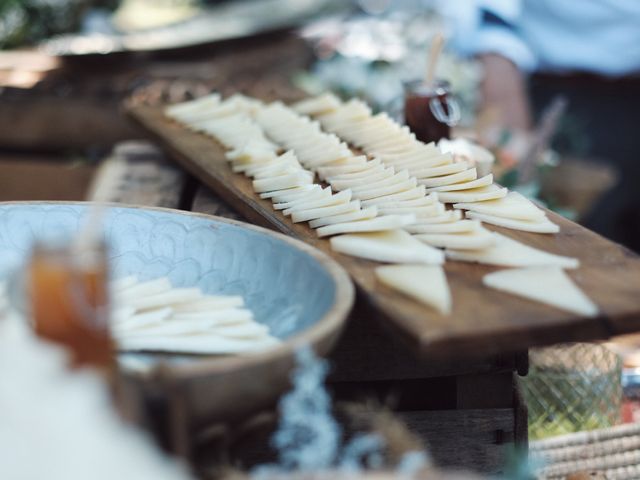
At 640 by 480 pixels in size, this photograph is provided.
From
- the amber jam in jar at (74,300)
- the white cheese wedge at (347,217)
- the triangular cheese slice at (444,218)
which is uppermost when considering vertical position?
the amber jam in jar at (74,300)

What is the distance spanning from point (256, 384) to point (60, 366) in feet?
0.71

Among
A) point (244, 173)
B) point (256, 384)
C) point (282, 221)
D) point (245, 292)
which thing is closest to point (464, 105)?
point (244, 173)

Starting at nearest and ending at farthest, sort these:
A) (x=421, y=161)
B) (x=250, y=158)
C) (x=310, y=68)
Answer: (x=421, y=161), (x=250, y=158), (x=310, y=68)

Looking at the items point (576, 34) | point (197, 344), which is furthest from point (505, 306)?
point (576, 34)

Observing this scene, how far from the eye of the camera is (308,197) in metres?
1.70

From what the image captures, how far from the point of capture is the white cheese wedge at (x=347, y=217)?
1.55 meters

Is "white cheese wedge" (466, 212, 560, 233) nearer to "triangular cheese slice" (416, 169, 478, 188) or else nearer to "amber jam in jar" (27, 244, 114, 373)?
"triangular cheese slice" (416, 169, 478, 188)

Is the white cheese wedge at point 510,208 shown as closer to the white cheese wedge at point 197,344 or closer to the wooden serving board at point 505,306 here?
the wooden serving board at point 505,306

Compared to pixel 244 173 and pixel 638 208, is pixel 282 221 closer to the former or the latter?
pixel 244 173

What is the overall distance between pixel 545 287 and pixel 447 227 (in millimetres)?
252

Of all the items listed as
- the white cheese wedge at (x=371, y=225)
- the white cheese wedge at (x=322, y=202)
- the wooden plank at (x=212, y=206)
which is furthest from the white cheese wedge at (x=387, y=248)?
the wooden plank at (x=212, y=206)

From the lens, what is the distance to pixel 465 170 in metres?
1.78

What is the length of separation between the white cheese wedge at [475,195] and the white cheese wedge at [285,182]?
0.84ft

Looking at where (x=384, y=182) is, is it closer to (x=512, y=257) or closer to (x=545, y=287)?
(x=512, y=257)
